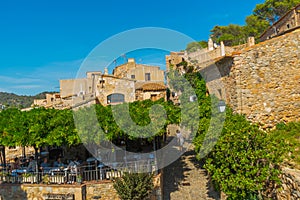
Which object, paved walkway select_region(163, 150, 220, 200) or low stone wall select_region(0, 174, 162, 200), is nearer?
low stone wall select_region(0, 174, 162, 200)

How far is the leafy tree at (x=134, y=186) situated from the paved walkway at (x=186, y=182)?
1522 mm

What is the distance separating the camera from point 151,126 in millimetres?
10805

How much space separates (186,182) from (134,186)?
3.17 metres

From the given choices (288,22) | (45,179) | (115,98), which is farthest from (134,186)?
(288,22)

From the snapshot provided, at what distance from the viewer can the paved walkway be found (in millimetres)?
10492

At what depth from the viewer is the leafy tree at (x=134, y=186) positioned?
30.2ft

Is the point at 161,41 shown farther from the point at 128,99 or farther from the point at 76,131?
the point at 128,99

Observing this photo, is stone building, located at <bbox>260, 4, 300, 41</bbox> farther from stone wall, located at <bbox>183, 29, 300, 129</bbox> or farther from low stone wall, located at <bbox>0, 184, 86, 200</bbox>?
low stone wall, located at <bbox>0, 184, 86, 200</bbox>

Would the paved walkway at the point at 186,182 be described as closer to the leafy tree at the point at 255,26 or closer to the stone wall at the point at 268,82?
the stone wall at the point at 268,82

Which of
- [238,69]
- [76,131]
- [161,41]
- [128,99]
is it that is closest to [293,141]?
[238,69]

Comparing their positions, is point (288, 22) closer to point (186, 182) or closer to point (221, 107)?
point (221, 107)

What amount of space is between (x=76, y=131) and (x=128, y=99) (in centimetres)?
1054

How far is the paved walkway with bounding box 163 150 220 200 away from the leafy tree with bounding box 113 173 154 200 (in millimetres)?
1522

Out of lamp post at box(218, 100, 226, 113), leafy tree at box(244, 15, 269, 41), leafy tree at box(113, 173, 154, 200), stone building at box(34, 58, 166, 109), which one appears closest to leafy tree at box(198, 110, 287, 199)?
lamp post at box(218, 100, 226, 113)
